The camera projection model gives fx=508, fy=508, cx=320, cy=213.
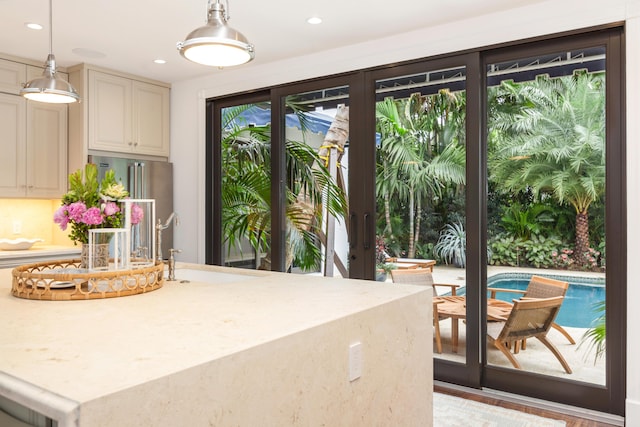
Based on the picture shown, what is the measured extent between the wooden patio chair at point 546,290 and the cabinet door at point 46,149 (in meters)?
3.64

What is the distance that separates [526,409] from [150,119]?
12.6 feet

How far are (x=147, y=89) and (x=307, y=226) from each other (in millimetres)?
2014

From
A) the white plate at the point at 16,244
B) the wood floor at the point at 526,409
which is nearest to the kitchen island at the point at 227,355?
the wood floor at the point at 526,409

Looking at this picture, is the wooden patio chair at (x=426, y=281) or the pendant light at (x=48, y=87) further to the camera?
the wooden patio chair at (x=426, y=281)

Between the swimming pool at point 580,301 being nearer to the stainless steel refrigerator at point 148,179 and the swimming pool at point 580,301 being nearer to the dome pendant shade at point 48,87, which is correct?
the dome pendant shade at point 48,87

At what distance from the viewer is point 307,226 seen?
410cm

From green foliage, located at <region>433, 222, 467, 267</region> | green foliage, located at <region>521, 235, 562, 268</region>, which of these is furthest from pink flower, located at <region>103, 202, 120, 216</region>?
green foliage, located at <region>521, 235, 562, 268</region>

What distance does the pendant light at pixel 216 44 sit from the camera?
1.75 meters

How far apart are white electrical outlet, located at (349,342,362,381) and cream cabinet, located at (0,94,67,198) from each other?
11.8 ft

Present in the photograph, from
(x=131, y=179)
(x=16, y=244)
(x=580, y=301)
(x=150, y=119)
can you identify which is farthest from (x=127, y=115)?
(x=580, y=301)

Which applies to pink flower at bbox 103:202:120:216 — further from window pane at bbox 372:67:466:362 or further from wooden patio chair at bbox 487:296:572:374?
wooden patio chair at bbox 487:296:572:374

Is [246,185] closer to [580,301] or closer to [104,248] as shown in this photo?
[104,248]

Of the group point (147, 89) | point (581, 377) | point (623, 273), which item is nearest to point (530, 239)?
point (623, 273)

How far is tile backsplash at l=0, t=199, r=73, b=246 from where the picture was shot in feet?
14.0
